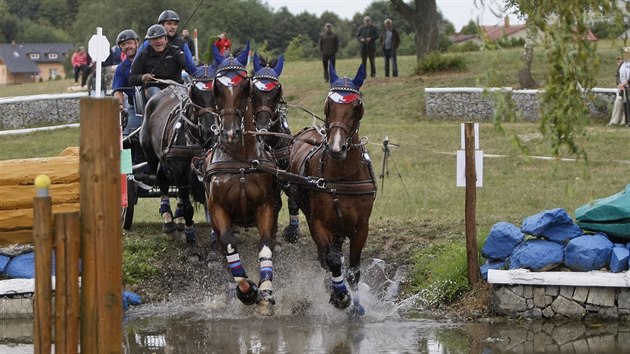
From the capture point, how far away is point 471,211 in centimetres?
1196

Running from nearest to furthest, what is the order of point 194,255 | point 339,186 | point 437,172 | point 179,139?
point 339,186 < point 179,139 < point 194,255 < point 437,172

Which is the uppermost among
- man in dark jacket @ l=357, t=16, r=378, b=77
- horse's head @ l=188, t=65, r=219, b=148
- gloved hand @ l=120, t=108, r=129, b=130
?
man in dark jacket @ l=357, t=16, r=378, b=77

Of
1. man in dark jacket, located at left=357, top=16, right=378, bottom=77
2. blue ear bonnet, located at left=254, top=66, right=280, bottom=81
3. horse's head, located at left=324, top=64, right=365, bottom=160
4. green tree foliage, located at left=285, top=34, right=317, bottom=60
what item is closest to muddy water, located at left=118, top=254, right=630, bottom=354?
horse's head, located at left=324, top=64, right=365, bottom=160

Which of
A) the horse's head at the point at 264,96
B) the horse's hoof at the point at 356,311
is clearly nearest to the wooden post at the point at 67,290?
the horse's hoof at the point at 356,311

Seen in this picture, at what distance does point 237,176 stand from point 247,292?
1.20 m

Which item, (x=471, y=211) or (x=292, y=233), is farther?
(x=292, y=233)

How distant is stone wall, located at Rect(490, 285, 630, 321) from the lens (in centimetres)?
1141

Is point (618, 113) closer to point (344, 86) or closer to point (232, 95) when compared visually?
point (344, 86)

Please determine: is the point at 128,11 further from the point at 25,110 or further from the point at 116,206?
the point at 116,206

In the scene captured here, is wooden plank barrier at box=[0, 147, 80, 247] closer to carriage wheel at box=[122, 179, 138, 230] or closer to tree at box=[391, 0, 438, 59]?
carriage wheel at box=[122, 179, 138, 230]

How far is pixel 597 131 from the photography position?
24.7m

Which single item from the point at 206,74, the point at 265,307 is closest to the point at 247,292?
the point at 265,307

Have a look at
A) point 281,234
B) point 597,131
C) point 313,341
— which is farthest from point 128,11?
point 313,341

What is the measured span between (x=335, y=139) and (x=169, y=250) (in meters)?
4.32
